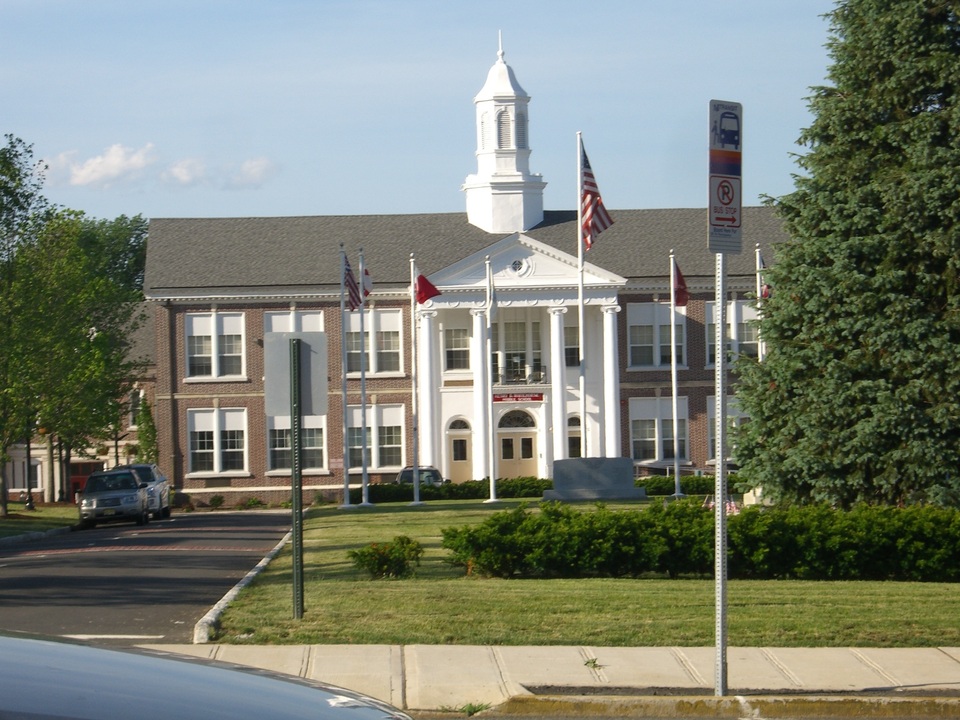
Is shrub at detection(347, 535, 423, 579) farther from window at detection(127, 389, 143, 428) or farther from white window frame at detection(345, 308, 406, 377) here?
window at detection(127, 389, 143, 428)

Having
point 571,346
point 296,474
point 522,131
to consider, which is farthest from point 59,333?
→ point 296,474

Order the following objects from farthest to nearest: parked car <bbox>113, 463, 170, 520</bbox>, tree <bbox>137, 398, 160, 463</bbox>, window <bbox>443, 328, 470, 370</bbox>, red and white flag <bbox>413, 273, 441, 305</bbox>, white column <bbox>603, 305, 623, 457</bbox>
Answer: tree <bbox>137, 398, 160, 463</bbox> < window <bbox>443, 328, 470, 370</bbox> < white column <bbox>603, 305, 623, 457</bbox> < red and white flag <bbox>413, 273, 441, 305</bbox> < parked car <bbox>113, 463, 170, 520</bbox>

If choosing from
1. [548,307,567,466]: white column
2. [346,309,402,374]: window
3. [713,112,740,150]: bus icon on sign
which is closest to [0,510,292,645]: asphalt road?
[713,112,740,150]: bus icon on sign

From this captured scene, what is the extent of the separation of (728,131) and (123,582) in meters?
11.2

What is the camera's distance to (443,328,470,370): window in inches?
2146

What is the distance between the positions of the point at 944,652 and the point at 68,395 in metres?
36.3

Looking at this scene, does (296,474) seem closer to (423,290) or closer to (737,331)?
(423,290)

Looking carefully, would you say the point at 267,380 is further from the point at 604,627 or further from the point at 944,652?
the point at 944,652

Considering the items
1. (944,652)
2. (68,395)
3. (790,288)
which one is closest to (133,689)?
(944,652)

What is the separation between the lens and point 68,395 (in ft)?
140

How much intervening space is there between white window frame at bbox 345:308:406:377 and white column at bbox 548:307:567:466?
664 centimetres

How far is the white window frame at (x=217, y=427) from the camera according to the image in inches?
2133

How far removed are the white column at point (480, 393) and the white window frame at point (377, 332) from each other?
3.60m

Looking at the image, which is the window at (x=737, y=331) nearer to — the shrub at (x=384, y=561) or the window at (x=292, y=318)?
the window at (x=292, y=318)
